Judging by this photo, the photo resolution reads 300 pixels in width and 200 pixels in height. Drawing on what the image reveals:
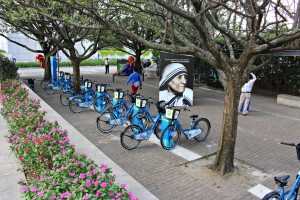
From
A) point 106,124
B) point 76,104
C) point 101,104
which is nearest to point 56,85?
point 76,104

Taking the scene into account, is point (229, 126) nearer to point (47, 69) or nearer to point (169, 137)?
point (169, 137)

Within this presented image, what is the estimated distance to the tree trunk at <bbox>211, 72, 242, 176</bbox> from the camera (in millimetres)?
4730

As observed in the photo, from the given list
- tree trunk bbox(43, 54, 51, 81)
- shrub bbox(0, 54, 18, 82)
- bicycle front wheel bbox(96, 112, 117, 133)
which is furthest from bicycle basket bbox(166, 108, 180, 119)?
tree trunk bbox(43, 54, 51, 81)

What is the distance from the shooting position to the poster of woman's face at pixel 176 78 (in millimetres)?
10523

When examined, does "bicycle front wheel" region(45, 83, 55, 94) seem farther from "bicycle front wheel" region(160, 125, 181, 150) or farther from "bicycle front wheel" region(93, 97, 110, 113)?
"bicycle front wheel" region(160, 125, 181, 150)

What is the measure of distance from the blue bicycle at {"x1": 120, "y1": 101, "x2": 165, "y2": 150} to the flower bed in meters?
1.97

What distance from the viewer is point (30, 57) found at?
128 feet

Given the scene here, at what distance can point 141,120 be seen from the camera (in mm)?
7094

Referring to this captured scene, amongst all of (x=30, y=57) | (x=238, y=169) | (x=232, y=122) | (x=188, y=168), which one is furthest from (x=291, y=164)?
(x=30, y=57)

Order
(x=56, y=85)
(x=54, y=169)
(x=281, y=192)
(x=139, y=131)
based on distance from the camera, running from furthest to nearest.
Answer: (x=56, y=85)
(x=139, y=131)
(x=281, y=192)
(x=54, y=169)

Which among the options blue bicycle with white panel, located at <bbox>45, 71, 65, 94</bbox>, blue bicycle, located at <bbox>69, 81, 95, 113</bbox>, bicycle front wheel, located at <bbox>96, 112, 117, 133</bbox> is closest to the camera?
bicycle front wheel, located at <bbox>96, 112, 117, 133</bbox>

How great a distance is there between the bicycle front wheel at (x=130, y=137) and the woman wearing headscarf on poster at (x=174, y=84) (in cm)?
434

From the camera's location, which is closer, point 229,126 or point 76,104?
point 229,126

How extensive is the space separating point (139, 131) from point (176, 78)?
4933mm
